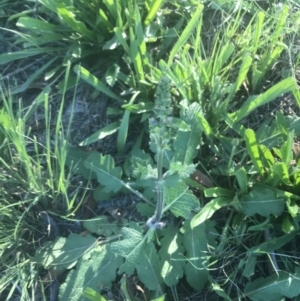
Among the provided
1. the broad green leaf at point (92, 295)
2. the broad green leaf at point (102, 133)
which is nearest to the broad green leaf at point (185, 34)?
the broad green leaf at point (102, 133)

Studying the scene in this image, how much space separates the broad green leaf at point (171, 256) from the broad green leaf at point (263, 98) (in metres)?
0.40

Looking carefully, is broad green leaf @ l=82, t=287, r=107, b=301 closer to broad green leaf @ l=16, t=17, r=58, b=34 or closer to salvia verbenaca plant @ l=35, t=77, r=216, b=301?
salvia verbenaca plant @ l=35, t=77, r=216, b=301

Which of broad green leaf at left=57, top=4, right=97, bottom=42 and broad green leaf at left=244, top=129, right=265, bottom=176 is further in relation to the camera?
broad green leaf at left=57, top=4, right=97, bottom=42

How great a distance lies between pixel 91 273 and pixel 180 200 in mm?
350

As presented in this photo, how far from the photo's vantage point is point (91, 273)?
1.66 meters

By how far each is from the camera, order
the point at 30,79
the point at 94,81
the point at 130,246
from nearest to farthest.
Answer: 1. the point at 130,246
2. the point at 94,81
3. the point at 30,79

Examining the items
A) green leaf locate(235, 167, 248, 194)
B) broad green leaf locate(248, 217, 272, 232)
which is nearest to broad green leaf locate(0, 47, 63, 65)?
green leaf locate(235, 167, 248, 194)

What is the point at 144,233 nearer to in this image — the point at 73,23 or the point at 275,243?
the point at 275,243

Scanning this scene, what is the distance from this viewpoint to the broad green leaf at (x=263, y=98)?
1682mm

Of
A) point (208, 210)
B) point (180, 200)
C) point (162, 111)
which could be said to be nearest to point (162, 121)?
point (162, 111)

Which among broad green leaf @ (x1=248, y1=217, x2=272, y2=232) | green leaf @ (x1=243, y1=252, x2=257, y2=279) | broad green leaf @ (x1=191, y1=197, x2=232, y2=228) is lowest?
green leaf @ (x1=243, y1=252, x2=257, y2=279)

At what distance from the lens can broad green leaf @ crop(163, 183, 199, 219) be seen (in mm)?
1539

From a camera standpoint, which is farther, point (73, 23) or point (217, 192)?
point (73, 23)

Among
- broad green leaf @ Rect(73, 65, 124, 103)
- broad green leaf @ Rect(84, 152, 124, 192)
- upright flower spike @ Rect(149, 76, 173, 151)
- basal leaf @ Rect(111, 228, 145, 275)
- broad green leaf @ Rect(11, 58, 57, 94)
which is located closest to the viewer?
upright flower spike @ Rect(149, 76, 173, 151)
